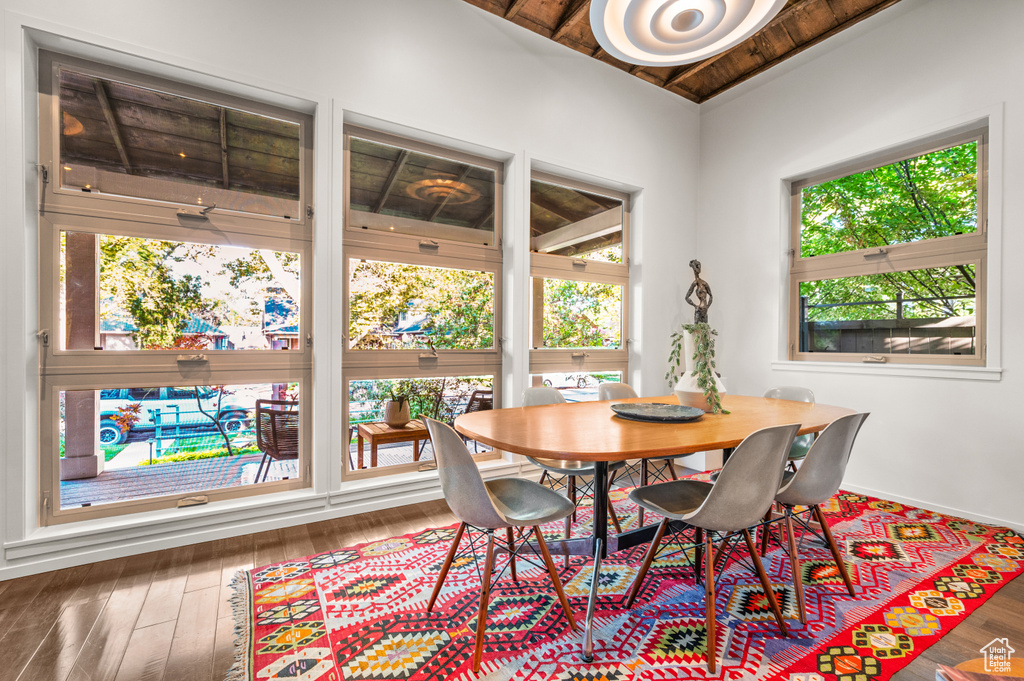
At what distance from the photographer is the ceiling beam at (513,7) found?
332 cm

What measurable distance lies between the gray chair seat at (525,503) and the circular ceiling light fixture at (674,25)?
6.83 feet

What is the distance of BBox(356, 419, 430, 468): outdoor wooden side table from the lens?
3.14 m

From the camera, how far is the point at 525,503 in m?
1.88

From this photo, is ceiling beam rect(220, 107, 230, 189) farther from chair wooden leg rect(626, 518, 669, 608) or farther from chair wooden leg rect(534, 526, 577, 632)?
chair wooden leg rect(626, 518, 669, 608)

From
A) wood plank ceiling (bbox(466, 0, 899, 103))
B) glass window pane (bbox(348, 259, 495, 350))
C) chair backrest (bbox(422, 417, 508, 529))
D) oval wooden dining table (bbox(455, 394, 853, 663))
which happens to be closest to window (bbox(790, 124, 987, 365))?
wood plank ceiling (bbox(466, 0, 899, 103))

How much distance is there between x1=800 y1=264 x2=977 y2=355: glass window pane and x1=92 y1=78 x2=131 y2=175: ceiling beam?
15.4 feet

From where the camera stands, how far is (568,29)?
11.8 feet

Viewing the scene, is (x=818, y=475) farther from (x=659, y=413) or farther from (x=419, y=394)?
(x=419, y=394)

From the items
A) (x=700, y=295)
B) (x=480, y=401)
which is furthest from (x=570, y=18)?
(x=480, y=401)

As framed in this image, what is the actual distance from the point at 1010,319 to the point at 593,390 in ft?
8.73

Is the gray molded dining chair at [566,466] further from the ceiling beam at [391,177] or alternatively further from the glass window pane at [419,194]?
the ceiling beam at [391,177]

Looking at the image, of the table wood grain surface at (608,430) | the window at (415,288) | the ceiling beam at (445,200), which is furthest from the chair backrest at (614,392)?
the ceiling beam at (445,200)

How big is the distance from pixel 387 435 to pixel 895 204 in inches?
156

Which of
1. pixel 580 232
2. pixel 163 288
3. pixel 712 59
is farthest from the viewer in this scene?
pixel 580 232
